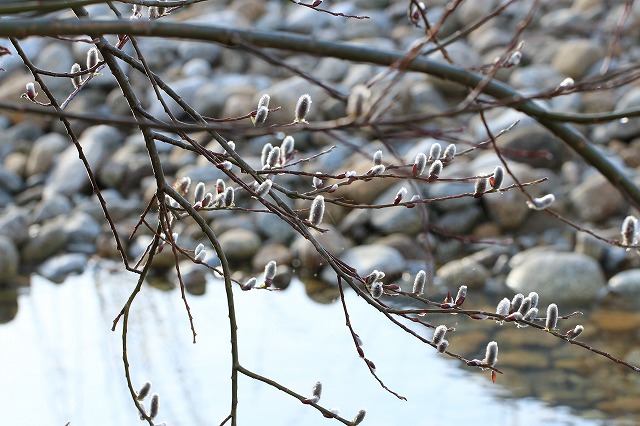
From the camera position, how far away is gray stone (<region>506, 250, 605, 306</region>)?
16.1 ft

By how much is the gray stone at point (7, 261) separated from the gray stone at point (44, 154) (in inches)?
59.8

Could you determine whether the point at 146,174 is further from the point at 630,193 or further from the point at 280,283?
the point at 630,193

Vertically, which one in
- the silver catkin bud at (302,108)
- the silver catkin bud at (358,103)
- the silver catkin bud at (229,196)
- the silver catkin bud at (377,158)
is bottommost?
the silver catkin bud at (358,103)

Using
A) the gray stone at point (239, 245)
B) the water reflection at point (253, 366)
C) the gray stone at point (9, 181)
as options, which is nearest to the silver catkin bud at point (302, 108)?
the water reflection at point (253, 366)

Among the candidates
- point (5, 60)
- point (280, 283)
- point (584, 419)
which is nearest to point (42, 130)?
point (5, 60)

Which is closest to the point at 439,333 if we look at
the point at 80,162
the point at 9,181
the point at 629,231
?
the point at 629,231

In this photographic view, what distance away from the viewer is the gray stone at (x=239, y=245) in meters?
5.58

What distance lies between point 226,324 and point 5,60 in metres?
4.87

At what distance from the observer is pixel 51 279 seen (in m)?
5.48

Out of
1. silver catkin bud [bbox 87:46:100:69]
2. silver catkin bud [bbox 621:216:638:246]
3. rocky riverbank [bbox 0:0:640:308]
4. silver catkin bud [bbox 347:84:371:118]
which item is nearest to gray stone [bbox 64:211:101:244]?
rocky riverbank [bbox 0:0:640:308]

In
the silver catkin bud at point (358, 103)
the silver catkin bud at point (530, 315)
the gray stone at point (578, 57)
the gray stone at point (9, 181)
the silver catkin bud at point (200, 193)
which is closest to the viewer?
the silver catkin bud at point (358, 103)

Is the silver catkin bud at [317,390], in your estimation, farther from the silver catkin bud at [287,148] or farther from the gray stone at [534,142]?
the gray stone at [534,142]

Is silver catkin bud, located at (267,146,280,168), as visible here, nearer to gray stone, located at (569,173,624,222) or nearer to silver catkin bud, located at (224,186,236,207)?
silver catkin bud, located at (224,186,236,207)

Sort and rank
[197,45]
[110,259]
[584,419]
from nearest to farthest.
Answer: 1. [584,419]
2. [110,259]
3. [197,45]
